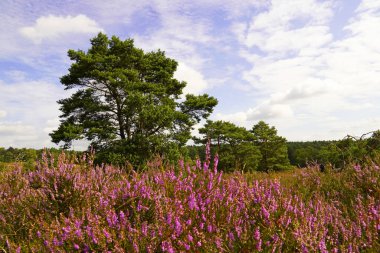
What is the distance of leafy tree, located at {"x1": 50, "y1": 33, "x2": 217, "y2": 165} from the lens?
19672 millimetres

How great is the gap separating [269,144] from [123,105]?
1331 inches

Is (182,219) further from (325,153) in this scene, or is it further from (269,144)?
(325,153)

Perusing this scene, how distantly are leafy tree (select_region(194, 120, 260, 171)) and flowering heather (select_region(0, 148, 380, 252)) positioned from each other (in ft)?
116

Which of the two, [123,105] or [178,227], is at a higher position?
[123,105]

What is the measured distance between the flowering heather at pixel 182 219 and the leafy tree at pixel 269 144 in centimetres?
4661

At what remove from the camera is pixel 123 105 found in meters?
22.9

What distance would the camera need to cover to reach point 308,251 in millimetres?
2523

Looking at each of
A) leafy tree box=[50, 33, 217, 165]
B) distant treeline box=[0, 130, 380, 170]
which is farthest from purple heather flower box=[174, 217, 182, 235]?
leafy tree box=[50, 33, 217, 165]

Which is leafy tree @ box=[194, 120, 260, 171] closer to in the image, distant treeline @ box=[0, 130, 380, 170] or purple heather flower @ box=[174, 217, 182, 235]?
distant treeline @ box=[0, 130, 380, 170]

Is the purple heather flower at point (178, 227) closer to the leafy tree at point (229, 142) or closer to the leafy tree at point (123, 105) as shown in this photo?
the leafy tree at point (123, 105)

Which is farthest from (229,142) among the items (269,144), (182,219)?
(182,219)

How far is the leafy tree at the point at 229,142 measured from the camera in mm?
41188

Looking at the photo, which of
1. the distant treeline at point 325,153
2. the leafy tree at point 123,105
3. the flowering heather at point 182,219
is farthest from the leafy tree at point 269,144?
the flowering heather at point 182,219

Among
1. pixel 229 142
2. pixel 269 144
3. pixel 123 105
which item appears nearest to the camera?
pixel 123 105
